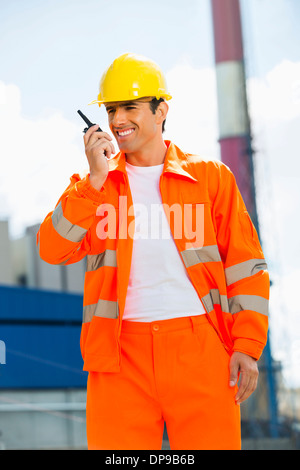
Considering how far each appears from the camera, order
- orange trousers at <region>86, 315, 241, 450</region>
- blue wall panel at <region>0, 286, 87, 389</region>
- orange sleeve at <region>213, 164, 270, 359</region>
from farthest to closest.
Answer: blue wall panel at <region>0, 286, 87, 389</region> < orange sleeve at <region>213, 164, 270, 359</region> < orange trousers at <region>86, 315, 241, 450</region>

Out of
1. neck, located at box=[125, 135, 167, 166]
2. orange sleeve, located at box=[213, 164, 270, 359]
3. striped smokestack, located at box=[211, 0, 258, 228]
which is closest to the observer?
orange sleeve, located at box=[213, 164, 270, 359]

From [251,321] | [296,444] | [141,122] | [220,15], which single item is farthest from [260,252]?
[220,15]

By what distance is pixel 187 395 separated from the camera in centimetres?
248

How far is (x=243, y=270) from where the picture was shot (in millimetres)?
2639

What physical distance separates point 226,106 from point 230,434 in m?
18.5

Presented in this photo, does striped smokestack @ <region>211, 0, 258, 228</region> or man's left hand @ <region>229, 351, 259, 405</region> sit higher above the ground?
striped smokestack @ <region>211, 0, 258, 228</region>

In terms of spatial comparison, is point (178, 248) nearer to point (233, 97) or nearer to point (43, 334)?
point (233, 97)

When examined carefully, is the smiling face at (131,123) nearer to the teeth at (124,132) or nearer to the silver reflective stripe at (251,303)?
the teeth at (124,132)

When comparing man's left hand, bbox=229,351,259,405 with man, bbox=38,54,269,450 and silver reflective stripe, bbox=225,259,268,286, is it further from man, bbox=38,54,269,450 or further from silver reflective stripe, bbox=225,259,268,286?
silver reflective stripe, bbox=225,259,268,286

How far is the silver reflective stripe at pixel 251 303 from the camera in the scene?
2.59m

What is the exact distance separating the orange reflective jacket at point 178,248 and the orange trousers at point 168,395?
0.08 meters

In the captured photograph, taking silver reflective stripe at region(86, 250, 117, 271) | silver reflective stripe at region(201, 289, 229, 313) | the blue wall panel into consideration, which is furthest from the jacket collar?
the blue wall panel

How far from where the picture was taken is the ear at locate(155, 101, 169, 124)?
2797 millimetres

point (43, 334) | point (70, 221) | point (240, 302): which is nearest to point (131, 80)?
point (70, 221)
